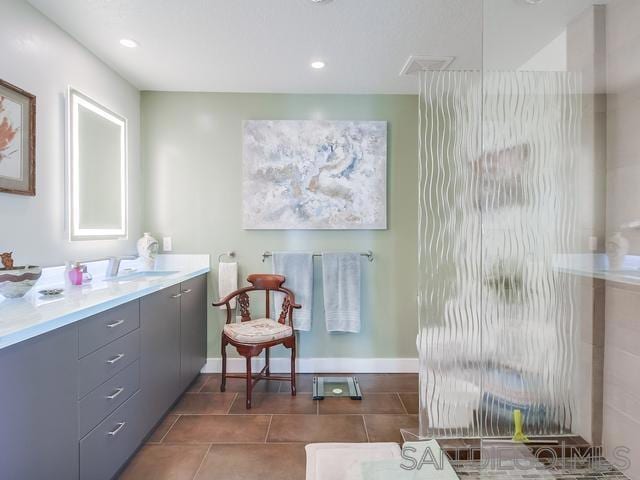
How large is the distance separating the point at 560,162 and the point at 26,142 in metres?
2.59

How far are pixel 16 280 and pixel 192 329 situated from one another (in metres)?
1.25

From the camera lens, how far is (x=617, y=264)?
1.47 meters

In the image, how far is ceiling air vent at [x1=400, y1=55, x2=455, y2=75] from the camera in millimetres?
2307

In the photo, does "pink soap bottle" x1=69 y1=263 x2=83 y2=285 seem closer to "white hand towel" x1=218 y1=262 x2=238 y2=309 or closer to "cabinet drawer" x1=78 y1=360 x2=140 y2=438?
"cabinet drawer" x1=78 y1=360 x2=140 y2=438

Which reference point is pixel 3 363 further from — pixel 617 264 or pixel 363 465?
pixel 617 264

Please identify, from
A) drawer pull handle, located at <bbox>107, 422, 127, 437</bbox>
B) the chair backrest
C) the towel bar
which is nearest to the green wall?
the towel bar

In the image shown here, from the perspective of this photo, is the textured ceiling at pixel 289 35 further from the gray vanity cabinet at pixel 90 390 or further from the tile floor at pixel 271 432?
the tile floor at pixel 271 432

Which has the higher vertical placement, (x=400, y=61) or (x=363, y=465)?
(x=400, y=61)

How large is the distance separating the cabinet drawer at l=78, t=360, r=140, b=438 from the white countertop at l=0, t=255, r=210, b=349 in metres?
0.35

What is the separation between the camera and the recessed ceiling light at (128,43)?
2115mm

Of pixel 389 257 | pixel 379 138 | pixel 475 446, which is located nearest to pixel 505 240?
pixel 475 446

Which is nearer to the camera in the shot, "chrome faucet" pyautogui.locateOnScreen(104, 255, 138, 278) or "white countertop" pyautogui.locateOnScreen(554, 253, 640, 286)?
"white countertop" pyautogui.locateOnScreen(554, 253, 640, 286)

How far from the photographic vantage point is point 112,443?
158cm

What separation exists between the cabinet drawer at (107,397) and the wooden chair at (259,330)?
72 cm
